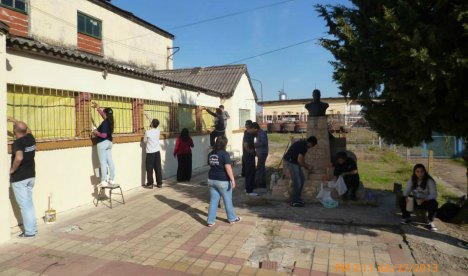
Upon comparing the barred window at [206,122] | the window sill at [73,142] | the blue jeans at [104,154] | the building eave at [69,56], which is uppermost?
the building eave at [69,56]

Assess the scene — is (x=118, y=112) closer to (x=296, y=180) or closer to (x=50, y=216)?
(x=50, y=216)

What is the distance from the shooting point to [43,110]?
648 cm

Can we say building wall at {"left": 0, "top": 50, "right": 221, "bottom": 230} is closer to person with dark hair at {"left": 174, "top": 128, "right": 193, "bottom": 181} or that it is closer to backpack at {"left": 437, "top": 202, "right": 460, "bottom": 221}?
person with dark hair at {"left": 174, "top": 128, "right": 193, "bottom": 181}

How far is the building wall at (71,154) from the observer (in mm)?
5992

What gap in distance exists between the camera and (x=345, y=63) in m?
5.42

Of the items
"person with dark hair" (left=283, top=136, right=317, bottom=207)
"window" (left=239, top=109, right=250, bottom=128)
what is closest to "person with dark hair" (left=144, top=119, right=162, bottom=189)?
"person with dark hair" (left=283, top=136, right=317, bottom=207)

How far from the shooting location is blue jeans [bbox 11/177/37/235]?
5.27 metres

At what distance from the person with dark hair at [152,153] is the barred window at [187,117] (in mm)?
2793

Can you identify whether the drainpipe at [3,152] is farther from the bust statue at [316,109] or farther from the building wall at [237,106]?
the building wall at [237,106]

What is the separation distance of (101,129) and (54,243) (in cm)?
284

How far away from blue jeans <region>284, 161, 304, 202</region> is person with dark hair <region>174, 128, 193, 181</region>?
3.78 meters

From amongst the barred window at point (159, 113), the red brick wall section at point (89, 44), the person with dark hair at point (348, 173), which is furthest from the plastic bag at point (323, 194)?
the red brick wall section at point (89, 44)

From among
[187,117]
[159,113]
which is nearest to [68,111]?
[159,113]

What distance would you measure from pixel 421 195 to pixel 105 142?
20.4 ft
